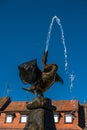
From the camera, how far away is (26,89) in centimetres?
967

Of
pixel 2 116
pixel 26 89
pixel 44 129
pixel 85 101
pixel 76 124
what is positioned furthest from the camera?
pixel 85 101

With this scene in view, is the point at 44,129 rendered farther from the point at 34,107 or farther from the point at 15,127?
the point at 15,127

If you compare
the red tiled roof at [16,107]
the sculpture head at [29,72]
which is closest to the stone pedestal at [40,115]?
the sculpture head at [29,72]

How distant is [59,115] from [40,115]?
125 feet

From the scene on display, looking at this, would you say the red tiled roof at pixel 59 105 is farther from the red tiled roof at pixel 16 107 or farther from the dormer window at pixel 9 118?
the dormer window at pixel 9 118

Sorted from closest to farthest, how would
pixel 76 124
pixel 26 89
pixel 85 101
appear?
pixel 26 89 < pixel 76 124 < pixel 85 101

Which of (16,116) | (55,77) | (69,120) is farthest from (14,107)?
(55,77)

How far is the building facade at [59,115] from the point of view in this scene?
150ft

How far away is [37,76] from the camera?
9500 millimetres

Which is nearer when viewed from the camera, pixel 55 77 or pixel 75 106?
pixel 55 77

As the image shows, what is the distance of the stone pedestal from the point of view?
904 centimetres

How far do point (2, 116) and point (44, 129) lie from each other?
4031 centimetres

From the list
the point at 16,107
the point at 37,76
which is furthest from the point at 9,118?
the point at 37,76

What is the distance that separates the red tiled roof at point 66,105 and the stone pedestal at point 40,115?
38234 mm
